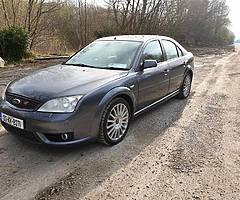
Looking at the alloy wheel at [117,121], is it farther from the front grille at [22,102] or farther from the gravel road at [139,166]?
the front grille at [22,102]

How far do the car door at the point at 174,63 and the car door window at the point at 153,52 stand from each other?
242mm

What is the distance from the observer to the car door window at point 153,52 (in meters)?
4.45

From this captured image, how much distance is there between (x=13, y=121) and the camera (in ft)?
10.7

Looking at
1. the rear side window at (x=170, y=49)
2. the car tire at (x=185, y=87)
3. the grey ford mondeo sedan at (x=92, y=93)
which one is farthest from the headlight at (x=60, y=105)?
the car tire at (x=185, y=87)

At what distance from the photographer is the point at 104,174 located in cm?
302

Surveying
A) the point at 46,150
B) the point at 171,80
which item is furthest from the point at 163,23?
the point at 46,150

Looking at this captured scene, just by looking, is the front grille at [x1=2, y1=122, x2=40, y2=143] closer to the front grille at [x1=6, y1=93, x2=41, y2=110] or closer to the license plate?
the license plate

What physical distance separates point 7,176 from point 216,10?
38.6 metres

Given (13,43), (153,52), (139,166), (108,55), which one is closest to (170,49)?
(153,52)

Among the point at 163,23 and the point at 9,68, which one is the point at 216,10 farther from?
the point at 9,68

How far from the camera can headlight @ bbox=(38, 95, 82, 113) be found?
3.11 metres

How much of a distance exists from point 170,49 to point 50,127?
10.7ft

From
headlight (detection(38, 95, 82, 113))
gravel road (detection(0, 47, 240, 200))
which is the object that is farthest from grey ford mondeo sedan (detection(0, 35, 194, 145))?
gravel road (detection(0, 47, 240, 200))

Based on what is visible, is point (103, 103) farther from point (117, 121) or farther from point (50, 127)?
point (50, 127)
